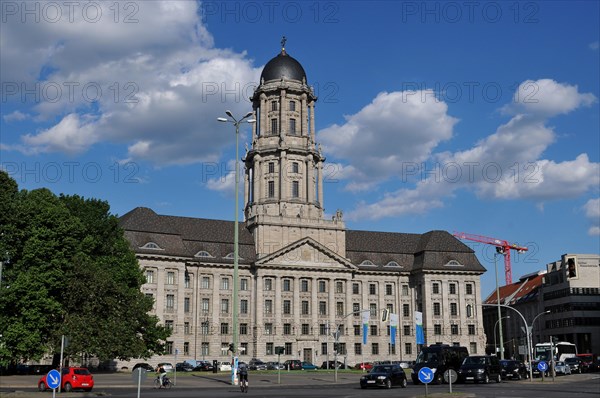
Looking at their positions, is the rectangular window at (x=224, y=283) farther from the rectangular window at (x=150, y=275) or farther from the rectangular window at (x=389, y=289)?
the rectangular window at (x=389, y=289)

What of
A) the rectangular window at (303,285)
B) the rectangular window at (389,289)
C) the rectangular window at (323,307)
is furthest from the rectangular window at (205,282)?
the rectangular window at (389,289)

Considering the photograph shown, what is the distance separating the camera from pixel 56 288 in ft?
198

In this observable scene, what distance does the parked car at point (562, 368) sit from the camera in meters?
72.4

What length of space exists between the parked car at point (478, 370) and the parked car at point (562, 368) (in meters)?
22.9

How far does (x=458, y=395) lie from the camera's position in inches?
1321

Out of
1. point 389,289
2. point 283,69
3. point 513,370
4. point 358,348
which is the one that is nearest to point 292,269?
point 358,348

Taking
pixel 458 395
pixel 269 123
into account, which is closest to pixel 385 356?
pixel 269 123

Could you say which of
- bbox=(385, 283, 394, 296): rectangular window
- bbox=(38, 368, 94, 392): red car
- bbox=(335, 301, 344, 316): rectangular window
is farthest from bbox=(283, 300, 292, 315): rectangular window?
bbox=(38, 368, 94, 392): red car

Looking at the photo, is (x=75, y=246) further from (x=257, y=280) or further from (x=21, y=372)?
(x=257, y=280)

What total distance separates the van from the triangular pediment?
176 ft

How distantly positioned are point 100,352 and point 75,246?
31.1ft

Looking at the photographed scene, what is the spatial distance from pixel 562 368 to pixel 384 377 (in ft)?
114

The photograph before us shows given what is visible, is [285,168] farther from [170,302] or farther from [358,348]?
[358,348]

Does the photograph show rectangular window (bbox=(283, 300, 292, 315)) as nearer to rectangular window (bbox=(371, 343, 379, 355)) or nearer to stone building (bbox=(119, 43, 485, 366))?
stone building (bbox=(119, 43, 485, 366))
